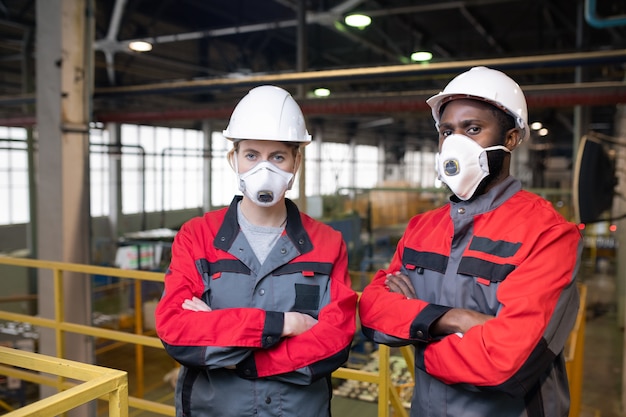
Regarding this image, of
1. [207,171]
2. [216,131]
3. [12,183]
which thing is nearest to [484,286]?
[12,183]

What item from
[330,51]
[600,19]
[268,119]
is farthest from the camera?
[330,51]

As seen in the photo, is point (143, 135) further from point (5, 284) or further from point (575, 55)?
point (575, 55)

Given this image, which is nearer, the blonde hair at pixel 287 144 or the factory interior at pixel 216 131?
the blonde hair at pixel 287 144

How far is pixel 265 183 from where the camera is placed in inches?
84.4

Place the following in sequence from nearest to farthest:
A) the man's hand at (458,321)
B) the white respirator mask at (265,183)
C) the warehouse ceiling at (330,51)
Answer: the man's hand at (458,321) < the white respirator mask at (265,183) < the warehouse ceiling at (330,51)

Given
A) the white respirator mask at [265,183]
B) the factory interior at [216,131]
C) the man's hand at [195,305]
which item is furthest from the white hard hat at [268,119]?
the factory interior at [216,131]

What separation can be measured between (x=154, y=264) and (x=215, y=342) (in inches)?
447

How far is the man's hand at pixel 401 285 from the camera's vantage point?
215 cm

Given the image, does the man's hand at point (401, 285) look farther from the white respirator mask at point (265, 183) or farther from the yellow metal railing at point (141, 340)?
the yellow metal railing at point (141, 340)

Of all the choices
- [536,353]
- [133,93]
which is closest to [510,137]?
[536,353]

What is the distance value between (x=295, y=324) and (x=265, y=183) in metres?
0.56

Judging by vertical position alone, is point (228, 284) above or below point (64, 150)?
below

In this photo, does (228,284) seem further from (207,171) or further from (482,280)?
(207,171)

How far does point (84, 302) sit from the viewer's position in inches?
218
